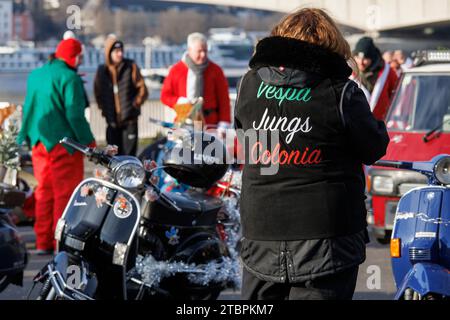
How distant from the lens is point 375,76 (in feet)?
34.3

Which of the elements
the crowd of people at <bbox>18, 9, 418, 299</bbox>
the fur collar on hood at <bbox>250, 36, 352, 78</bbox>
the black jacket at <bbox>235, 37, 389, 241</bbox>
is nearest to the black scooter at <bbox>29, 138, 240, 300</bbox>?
the crowd of people at <bbox>18, 9, 418, 299</bbox>

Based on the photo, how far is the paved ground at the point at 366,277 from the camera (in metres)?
6.95

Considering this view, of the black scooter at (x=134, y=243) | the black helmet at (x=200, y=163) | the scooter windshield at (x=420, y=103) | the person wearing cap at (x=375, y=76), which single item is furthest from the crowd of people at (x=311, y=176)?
the person wearing cap at (x=375, y=76)

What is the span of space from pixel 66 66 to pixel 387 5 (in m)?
36.5

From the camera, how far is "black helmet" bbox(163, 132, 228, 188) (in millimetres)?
6062

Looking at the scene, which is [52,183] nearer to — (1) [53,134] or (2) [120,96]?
(1) [53,134]

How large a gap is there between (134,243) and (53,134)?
2975mm

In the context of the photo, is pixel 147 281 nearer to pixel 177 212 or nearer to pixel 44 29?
pixel 177 212

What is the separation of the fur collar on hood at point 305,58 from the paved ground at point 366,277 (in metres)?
2.64

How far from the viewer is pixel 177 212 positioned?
604 cm

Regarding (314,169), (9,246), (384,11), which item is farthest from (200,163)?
(384,11)

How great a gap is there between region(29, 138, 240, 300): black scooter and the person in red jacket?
3.65 metres

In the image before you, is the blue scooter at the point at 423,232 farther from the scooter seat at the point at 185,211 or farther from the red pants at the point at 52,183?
the red pants at the point at 52,183
